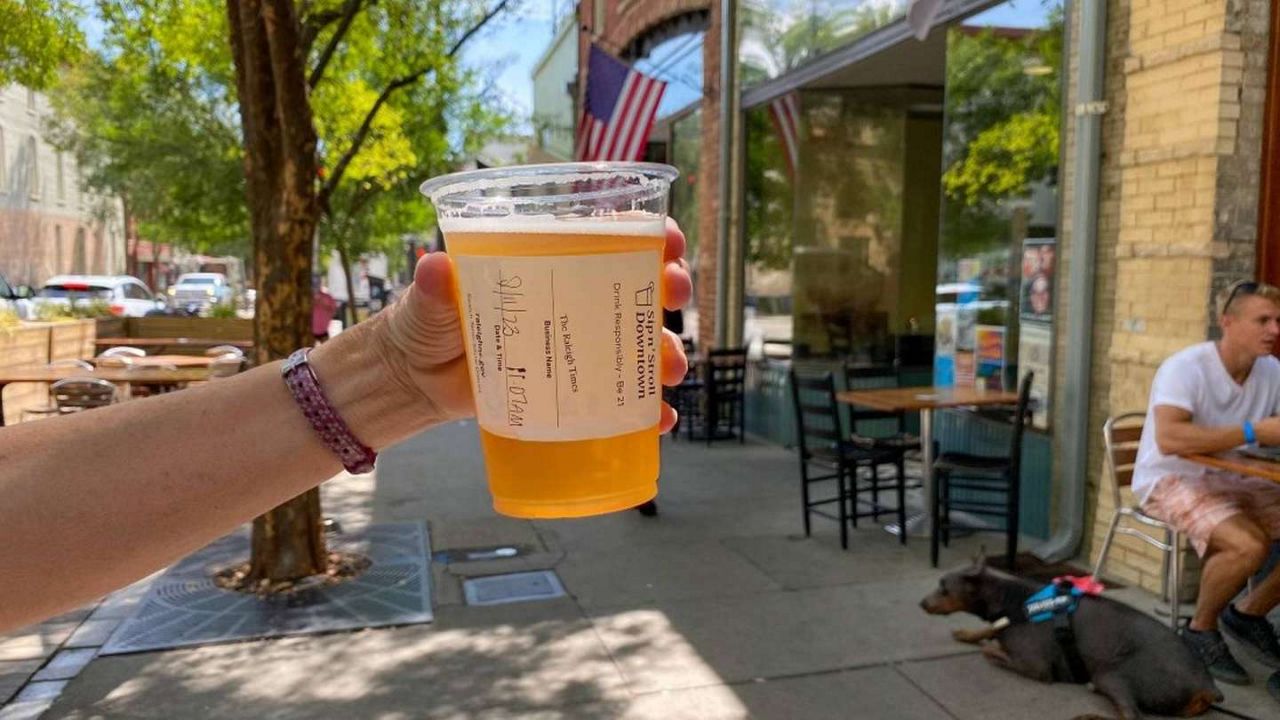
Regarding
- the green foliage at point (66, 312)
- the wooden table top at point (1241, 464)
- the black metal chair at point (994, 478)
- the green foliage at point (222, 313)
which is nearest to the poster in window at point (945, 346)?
the black metal chair at point (994, 478)

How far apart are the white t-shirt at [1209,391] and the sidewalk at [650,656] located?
1.12m

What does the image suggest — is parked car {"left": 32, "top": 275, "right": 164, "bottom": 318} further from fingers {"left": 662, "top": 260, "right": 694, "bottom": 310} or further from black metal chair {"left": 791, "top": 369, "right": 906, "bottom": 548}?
fingers {"left": 662, "top": 260, "right": 694, "bottom": 310}

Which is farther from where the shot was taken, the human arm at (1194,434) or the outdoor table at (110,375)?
the outdoor table at (110,375)

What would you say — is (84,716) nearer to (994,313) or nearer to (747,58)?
(994,313)

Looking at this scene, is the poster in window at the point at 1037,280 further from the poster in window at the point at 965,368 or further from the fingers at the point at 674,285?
the fingers at the point at 674,285

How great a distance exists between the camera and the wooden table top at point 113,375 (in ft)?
28.2

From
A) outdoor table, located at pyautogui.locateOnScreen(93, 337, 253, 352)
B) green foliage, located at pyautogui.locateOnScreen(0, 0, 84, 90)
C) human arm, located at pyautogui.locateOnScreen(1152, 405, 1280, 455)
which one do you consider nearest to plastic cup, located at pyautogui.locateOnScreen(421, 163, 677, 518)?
human arm, located at pyautogui.locateOnScreen(1152, 405, 1280, 455)

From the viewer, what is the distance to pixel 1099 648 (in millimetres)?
4039

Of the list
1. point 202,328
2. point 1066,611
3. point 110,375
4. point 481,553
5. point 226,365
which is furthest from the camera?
point 202,328

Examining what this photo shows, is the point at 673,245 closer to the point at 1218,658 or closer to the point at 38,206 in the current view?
the point at 1218,658

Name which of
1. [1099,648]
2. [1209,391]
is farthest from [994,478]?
[1099,648]

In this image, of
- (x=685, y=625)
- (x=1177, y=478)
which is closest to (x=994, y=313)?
(x=1177, y=478)

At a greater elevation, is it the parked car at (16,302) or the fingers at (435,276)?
the fingers at (435,276)

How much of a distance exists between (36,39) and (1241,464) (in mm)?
12145
